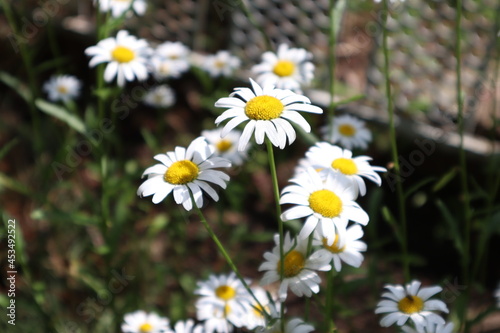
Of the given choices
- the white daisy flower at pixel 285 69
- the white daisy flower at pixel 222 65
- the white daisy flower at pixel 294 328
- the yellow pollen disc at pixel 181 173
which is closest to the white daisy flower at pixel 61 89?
the white daisy flower at pixel 222 65

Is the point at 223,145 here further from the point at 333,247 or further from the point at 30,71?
the point at 333,247

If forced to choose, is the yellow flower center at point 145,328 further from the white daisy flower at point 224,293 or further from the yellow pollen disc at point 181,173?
the yellow pollen disc at point 181,173

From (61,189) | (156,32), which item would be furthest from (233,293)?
(156,32)

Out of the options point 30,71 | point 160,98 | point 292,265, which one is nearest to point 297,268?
point 292,265

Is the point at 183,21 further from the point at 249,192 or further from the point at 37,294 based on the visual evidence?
the point at 37,294

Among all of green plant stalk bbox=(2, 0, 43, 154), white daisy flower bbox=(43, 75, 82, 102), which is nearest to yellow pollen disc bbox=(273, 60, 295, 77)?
green plant stalk bbox=(2, 0, 43, 154)

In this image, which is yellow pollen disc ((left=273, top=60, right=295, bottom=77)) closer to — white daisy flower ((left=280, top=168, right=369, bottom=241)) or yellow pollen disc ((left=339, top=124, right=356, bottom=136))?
yellow pollen disc ((left=339, top=124, right=356, bottom=136))

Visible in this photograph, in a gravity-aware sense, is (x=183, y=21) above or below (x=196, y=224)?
above
